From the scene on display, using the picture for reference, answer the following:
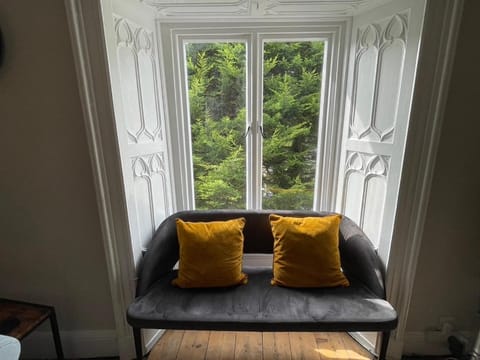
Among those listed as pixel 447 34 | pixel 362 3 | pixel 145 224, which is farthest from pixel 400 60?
pixel 145 224

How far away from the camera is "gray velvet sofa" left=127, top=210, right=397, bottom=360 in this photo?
121 centimetres

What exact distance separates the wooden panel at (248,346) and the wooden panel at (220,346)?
0.03m

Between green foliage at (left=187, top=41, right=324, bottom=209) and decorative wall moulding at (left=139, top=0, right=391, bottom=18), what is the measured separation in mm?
204

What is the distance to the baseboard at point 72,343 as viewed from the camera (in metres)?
1.50

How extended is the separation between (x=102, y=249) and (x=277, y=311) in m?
1.03

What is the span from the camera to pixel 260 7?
1.48 m

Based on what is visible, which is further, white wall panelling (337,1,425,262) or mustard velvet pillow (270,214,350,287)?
mustard velvet pillow (270,214,350,287)

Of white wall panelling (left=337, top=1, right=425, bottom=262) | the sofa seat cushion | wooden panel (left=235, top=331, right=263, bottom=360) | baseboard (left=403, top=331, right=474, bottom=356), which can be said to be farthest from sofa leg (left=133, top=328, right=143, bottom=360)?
baseboard (left=403, top=331, right=474, bottom=356)

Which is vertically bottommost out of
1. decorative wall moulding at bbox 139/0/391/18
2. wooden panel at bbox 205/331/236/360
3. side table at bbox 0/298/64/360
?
wooden panel at bbox 205/331/236/360

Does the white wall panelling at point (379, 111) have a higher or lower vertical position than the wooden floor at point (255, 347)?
higher

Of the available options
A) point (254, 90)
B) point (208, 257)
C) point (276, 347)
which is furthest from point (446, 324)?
point (254, 90)

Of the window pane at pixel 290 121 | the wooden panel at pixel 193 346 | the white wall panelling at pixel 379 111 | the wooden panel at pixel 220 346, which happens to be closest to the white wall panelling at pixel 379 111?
the white wall panelling at pixel 379 111

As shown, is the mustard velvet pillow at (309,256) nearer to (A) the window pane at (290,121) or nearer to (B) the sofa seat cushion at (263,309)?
(B) the sofa seat cushion at (263,309)

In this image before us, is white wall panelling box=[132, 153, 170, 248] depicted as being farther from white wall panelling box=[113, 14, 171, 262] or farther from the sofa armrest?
the sofa armrest
